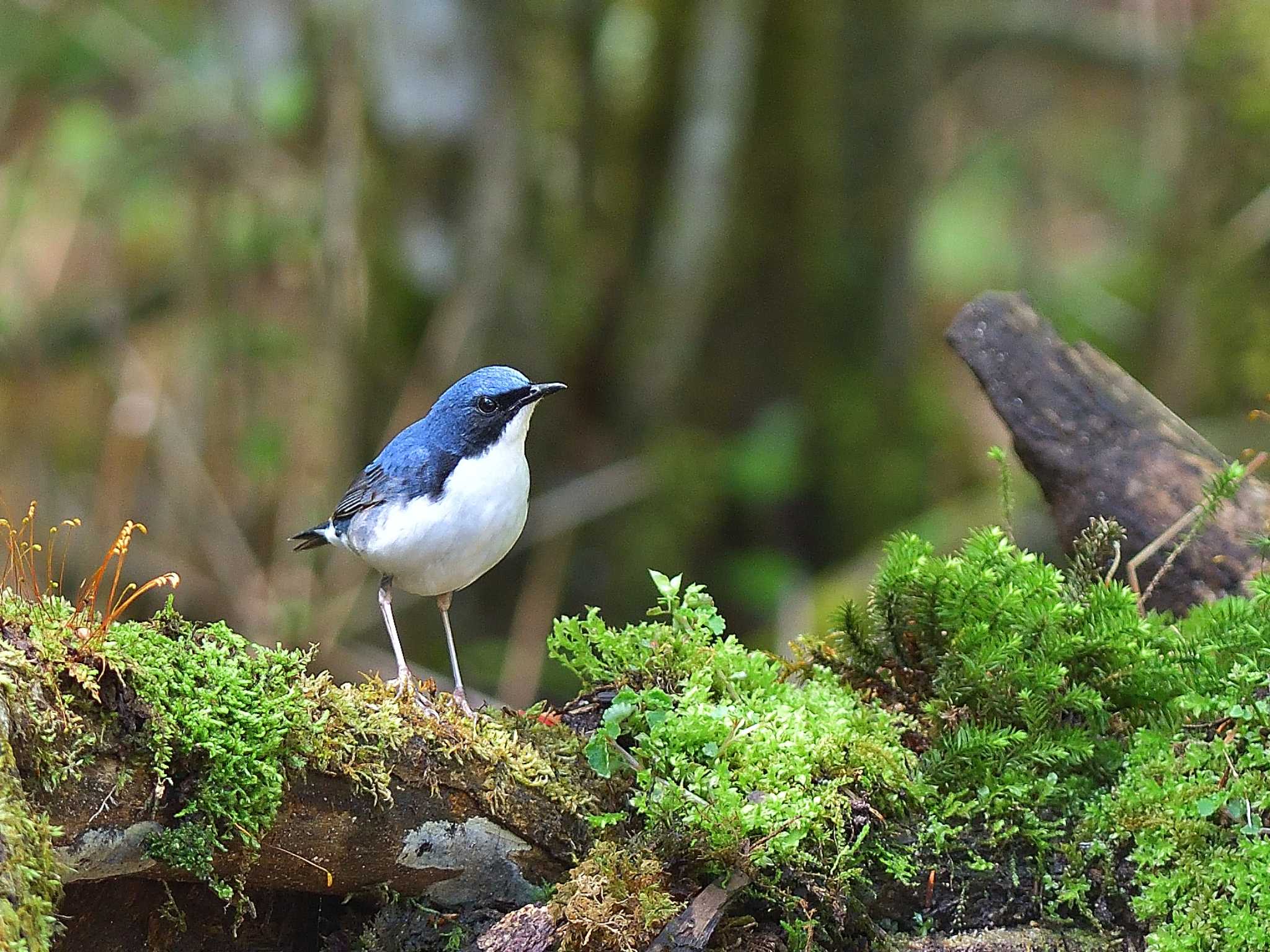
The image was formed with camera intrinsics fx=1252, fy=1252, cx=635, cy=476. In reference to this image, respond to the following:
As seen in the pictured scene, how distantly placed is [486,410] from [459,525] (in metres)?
0.45

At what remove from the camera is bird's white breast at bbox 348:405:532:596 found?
3738 millimetres

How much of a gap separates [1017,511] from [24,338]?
7.76 metres

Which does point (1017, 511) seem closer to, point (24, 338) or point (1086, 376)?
point (1086, 376)

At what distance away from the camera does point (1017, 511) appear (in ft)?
26.1

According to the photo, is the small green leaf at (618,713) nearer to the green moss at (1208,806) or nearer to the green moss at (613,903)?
the green moss at (613,903)

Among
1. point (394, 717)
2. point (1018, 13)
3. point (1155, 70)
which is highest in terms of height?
point (1018, 13)

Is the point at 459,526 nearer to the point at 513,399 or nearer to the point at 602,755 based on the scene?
the point at 513,399

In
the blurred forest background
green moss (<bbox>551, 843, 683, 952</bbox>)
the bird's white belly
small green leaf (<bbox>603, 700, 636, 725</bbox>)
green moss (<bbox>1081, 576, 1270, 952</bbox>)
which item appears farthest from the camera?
the blurred forest background

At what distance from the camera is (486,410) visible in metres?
4.00

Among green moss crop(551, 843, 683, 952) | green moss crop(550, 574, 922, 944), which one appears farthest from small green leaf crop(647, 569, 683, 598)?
green moss crop(551, 843, 683, 952)

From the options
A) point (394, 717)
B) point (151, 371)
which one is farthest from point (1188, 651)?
point (151, 371)

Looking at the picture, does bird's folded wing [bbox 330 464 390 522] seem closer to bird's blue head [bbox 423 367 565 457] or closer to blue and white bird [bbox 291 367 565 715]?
blue and white bird [bbox 291 367 565 715]

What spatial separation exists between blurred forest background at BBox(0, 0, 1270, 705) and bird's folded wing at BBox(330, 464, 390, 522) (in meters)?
3.70

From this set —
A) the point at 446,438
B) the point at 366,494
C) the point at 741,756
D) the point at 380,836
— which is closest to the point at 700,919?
the point at 741,756
